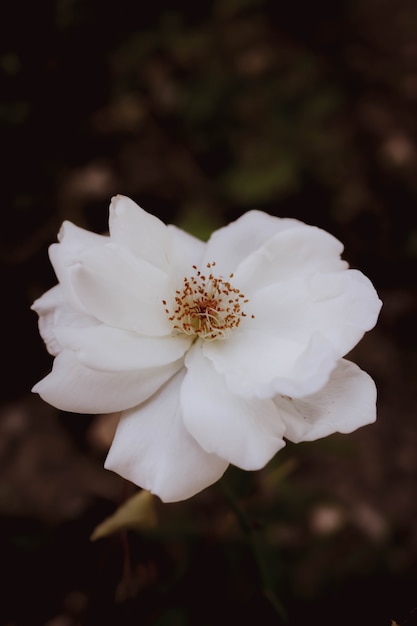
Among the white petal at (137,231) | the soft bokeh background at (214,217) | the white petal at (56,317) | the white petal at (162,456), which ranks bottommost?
the soft bokeh background at (214,217)

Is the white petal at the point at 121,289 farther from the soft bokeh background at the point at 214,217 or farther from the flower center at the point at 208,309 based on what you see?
the soft bokeh background at the point at 214,217

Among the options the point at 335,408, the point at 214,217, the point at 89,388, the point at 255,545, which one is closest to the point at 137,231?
the point at 89,388

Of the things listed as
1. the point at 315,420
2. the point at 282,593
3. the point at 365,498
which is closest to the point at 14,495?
the point at 282,593

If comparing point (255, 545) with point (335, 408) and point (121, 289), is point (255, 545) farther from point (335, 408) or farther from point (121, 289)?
point (121, 289)

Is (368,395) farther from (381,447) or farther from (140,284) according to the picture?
(381,447)

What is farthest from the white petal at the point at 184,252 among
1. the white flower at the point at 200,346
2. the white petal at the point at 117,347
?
the white petal at the point at 117,347

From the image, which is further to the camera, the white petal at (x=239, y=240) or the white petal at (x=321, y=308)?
the white petal at (x=239, y=240)
